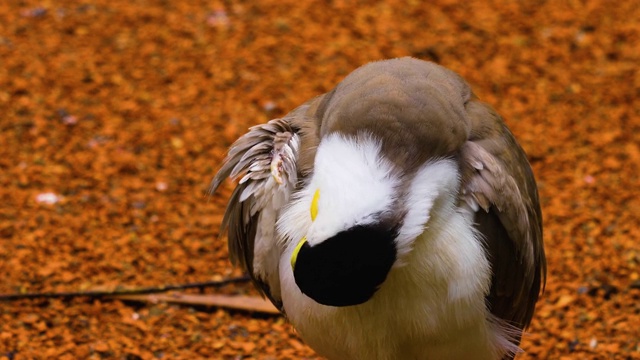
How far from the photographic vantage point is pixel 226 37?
696cm

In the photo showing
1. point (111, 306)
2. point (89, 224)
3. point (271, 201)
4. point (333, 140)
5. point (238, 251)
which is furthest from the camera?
point (89, 224)

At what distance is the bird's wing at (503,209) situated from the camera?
3.42 metres

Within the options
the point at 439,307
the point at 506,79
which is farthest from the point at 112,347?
the point at 506,79

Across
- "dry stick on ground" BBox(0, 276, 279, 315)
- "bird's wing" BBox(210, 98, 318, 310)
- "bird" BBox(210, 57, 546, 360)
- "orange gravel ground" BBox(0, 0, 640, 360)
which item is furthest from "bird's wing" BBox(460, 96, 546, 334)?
"dry stick on ground" BBox(0, 276, 279, 315)

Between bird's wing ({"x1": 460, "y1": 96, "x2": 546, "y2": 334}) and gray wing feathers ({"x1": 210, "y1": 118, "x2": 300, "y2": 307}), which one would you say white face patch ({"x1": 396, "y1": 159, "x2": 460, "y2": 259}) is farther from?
gray wing feathers ({"x1": 210, "y1": 118, "x2": 300, "y2": 307})

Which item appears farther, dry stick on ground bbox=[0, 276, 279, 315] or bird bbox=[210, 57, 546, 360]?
dry stick on ground bbox=[0, 276, 279, 315]

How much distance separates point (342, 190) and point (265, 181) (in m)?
0.78

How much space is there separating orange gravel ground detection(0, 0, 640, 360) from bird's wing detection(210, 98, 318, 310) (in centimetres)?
87

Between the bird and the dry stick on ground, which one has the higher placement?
A: the bird

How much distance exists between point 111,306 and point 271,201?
5.01ft

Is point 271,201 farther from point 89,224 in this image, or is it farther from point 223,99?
point 223,99

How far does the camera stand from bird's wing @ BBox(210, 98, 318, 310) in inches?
141

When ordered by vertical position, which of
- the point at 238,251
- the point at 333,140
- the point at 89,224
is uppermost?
the point at 333,140

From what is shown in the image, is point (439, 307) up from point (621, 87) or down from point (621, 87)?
up
